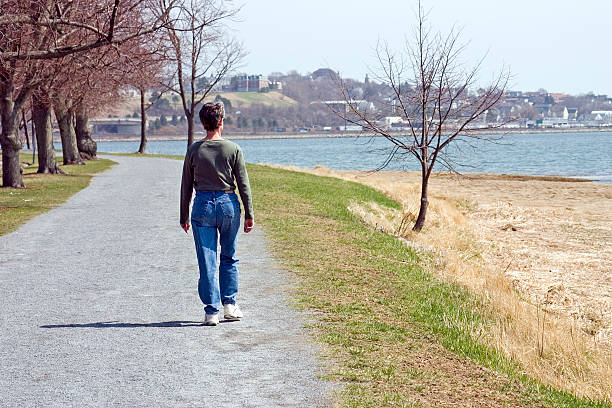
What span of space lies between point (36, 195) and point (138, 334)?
1783 centimetres

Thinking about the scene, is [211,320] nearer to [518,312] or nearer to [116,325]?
[116,325]

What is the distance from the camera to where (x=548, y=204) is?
116 feet

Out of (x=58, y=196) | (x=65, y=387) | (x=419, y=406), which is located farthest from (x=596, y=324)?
(x=58, y=196)

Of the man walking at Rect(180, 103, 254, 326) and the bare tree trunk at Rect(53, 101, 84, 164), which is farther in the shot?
the bare tree trunk at Rect(53, 101, 84, 164)

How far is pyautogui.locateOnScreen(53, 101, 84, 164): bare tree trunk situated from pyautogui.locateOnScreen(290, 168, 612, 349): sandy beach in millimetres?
15561

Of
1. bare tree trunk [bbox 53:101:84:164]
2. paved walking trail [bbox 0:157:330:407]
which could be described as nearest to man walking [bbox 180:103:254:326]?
paved walking trail [bbox 0:157:330:407]

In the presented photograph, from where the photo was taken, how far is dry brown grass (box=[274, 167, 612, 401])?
25.8 feet

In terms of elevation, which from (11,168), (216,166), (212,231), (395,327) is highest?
(216,166)

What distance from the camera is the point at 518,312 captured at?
399 inches

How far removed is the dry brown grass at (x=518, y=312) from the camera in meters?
7.87

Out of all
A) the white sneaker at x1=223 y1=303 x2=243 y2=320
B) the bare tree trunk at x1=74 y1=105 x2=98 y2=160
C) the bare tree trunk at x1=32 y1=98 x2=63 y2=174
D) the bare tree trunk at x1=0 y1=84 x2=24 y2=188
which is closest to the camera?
the white sneaker at x1=223 y1=303 x2=243 y2=320

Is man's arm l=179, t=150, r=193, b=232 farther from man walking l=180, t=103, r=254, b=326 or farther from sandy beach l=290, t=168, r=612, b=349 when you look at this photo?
sandy beach l=290, t=168, r=612, b=349

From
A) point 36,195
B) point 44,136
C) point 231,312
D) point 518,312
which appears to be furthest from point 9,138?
point 518,312

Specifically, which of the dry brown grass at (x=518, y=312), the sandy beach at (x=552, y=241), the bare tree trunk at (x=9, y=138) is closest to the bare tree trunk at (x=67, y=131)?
the bare tree trunk at (x=9, y=138)
